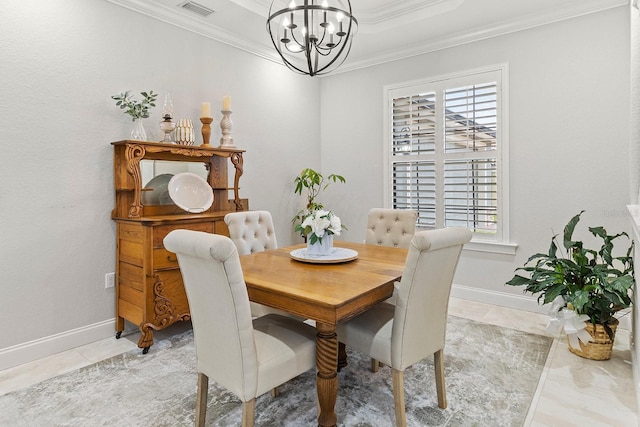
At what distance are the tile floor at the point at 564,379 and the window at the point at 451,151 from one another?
116 centimetres

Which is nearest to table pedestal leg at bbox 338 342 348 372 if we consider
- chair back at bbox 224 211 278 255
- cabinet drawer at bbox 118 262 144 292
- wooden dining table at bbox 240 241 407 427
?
wooden dining table at bbox 240 241 407 427

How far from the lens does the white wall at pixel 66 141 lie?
253 cm

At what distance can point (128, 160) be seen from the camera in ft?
9.16

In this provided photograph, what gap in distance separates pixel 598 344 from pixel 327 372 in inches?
77.9

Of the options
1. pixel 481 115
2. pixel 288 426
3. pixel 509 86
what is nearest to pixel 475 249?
pixel 481 115

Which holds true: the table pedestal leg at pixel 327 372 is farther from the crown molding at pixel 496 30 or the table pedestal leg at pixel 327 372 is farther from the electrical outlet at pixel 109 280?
the crown molding at pixel 496 30

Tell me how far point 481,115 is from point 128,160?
3.18m

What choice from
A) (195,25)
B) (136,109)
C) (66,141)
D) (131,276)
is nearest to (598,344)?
(131,276)

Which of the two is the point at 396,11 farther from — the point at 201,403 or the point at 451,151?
the point at 201,403

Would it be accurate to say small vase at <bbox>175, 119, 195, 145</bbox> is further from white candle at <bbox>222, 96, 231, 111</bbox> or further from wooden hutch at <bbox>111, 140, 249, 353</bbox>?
white candle at <bbox>222, 96, 231, 111</bbox>

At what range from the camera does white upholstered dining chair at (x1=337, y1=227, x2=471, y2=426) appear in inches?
66.0

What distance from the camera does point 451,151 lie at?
3.92m

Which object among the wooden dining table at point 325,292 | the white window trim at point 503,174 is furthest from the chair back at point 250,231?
the white window trim at point 503,174

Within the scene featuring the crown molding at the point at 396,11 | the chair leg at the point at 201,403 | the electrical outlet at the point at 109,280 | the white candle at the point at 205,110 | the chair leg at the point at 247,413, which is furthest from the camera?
the white candle at the point at 205,110
